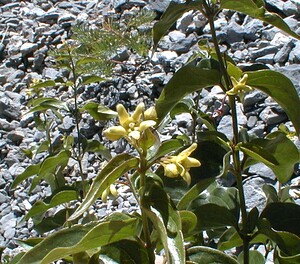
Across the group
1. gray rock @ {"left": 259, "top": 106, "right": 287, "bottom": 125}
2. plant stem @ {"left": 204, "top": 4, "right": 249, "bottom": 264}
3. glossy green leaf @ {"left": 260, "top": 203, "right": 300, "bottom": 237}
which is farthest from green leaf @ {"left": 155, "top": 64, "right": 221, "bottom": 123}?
gray rock @ {"left": 259, "top": 106, "right": 287, "bottom": 125}

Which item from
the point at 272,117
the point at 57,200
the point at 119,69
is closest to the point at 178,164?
the point at 57,200

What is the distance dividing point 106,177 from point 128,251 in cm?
18

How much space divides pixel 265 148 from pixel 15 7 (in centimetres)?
362

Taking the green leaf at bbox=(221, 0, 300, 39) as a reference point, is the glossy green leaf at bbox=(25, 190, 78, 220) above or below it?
below

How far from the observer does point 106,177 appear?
0.85 m

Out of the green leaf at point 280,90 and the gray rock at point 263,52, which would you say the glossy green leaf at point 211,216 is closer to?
the green leaf at point 280,90

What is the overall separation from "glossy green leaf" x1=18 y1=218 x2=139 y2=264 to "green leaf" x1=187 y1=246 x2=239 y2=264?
142 millimetres

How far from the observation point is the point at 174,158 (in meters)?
0.94

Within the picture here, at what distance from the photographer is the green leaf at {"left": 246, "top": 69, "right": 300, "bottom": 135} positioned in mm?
Answer: 1010

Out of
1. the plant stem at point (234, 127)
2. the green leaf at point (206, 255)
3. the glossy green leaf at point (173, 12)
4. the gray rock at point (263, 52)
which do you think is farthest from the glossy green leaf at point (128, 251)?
the gray rock at point (263, 52)

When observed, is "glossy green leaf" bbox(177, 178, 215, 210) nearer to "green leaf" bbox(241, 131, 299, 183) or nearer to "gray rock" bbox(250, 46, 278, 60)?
"green leaf" bbox(241, 131, 299, 183)

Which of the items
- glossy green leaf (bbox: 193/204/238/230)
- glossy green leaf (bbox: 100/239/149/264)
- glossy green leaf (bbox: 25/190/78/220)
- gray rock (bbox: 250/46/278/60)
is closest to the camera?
glossy green leaf (bbox: 100/239/149/264)

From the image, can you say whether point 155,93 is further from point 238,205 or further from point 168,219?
point 168,219

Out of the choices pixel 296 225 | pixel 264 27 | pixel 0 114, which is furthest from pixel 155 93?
pixel 296 225
